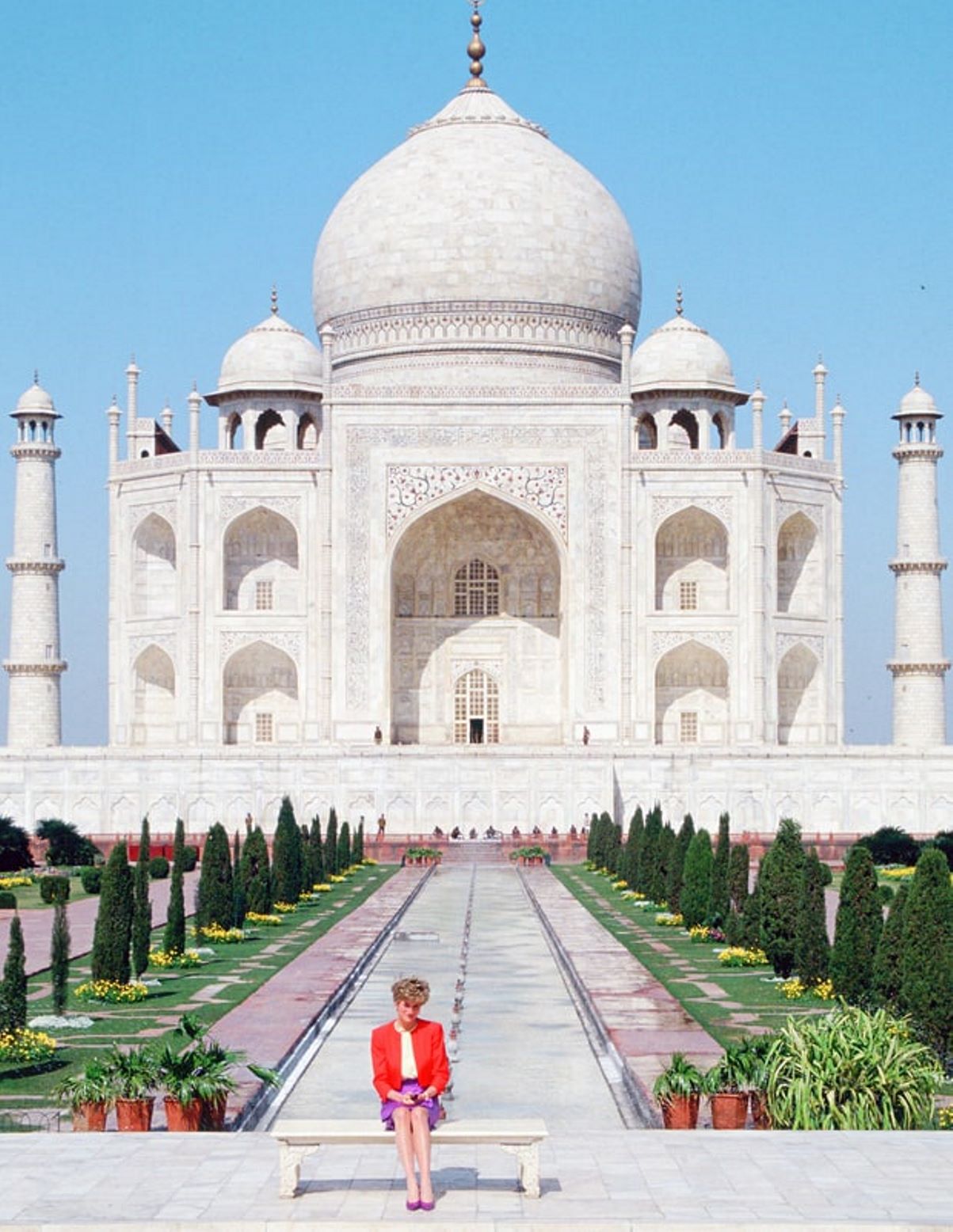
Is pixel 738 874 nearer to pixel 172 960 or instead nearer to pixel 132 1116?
pixel 172 960

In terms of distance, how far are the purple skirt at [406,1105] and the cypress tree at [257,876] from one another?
1139 cm

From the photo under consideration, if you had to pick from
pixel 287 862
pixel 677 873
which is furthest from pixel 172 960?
pixel 677 873

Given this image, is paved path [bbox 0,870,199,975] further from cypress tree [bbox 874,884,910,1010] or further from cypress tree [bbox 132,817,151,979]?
cypress tree [bbox 874,884,910,1010]

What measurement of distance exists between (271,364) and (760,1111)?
2789cm

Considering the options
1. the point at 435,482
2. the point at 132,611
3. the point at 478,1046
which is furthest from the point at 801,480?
the point at 478,1046

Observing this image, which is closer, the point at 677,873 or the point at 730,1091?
the point at 730,1091

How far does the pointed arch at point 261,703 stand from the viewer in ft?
105

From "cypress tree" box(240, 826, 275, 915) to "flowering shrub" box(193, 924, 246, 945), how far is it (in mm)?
1589

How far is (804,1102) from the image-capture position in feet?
24.2

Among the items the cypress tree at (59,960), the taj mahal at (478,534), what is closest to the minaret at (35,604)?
the taj mahal at (478,534)

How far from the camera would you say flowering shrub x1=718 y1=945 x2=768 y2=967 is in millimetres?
13812

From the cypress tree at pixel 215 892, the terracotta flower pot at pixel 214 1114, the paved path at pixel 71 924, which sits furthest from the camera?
the cypress tree at pixel 215 892

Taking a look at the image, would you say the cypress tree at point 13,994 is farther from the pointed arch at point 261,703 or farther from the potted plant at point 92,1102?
the pointed arch at point 261,703

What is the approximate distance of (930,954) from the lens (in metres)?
9.31
